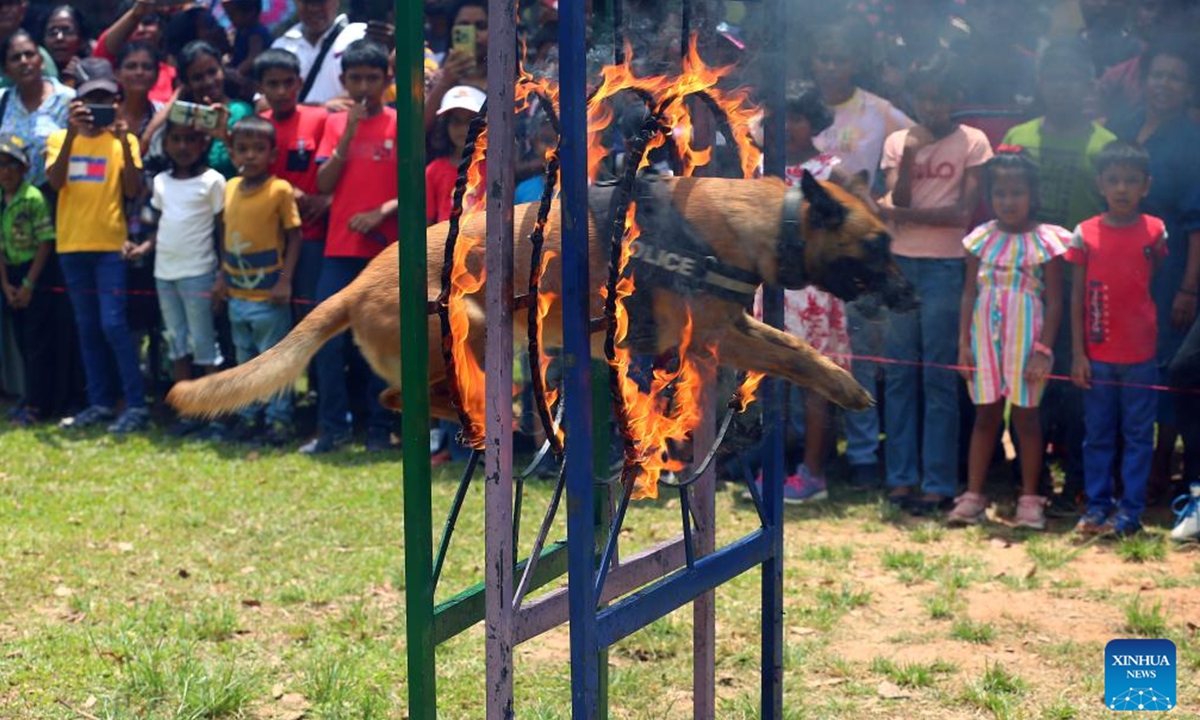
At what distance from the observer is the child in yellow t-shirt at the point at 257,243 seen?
8008 millimetres

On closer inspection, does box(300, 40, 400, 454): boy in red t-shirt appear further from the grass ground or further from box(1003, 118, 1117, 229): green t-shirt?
box(1003, 118, 1117, 229): green t-shirt

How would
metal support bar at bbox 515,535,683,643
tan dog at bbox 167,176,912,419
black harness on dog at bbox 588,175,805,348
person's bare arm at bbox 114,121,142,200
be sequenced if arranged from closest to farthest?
1. metal support bar at bbox 515,535,683,643
2. black harness on dog at bbox 588,175,805,348
3. tan dog at bbox 167,176,912,419
4. person's bare arm at bbox 114,121,142,200

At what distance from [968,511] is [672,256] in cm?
354

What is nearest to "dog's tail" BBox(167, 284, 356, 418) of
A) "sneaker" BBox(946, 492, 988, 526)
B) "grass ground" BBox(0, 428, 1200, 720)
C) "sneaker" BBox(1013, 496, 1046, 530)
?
"grass ground" BBox(0, 428, 1200, 720)

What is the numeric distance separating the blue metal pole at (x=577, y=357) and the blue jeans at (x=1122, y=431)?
4.15 m

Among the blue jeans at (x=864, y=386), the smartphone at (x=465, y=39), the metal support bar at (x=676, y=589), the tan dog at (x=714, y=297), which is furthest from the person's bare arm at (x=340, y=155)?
the metal support bar at (x=676, y=589)

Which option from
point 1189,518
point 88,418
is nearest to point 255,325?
point 88,418

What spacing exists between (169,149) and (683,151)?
5444 mm

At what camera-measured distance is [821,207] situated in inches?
149

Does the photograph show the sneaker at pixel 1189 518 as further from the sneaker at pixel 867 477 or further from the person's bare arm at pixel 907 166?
the person's bare arm at pixel 907 166

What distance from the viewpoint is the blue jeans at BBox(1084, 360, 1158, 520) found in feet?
20.6

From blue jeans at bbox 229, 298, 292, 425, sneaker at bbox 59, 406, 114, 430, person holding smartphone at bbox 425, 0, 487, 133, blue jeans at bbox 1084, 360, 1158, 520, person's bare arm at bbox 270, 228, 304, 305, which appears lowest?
sneaker at bbox 59, 406, 114, 430

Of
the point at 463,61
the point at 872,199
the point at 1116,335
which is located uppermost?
the point at 463,61

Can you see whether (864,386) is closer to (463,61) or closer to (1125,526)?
(1125,526)
